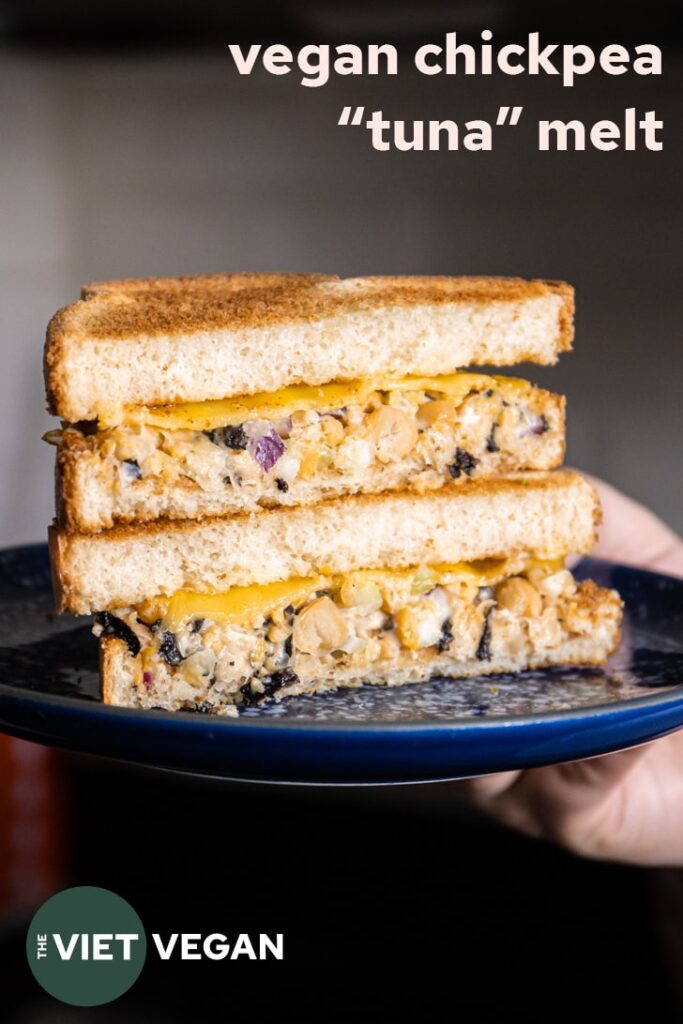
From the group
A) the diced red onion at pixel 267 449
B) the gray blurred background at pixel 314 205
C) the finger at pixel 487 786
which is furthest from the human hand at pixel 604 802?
the gray blurred background at pixel 314 205

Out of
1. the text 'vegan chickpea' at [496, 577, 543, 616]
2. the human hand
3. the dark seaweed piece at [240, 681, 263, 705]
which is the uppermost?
the text 'vegan chickpea' at [496, 577, 543, 616]

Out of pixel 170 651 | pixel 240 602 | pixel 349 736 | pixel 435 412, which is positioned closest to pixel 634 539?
pixel 435 412

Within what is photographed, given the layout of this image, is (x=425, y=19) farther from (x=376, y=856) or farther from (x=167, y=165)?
(x=376, y=856)

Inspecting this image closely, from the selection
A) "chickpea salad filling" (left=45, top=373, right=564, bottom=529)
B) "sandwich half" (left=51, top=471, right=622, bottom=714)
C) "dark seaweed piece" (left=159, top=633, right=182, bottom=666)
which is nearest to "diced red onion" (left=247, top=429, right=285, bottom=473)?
"chickpea salad filling" (left=45, top=373, right=564, bottom=529)

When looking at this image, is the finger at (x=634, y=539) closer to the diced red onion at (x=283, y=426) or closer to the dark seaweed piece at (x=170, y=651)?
the diced red onion at (x=283, y=426)

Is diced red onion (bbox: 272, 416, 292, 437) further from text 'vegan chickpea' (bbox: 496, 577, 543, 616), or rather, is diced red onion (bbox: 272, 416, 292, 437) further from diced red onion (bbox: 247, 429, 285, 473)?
text 'vegan chickpea' (bbox: 496, 577, 543, 616)

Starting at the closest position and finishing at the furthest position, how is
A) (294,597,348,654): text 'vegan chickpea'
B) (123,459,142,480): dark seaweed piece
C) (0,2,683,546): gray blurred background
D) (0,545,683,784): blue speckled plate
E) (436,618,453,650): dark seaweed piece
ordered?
1. (0,545,683,784): blue speckled plate
2. (123,459,142,480): dark seaweed piece
3. (294,597,348,654): text 'vegan chickpea'
4. (436,618,453,650): dark seaweed piece
5. (0,2,683,546): gray blurred background

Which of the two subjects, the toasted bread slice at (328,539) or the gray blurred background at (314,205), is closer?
the toasted bread slice at (328,539)

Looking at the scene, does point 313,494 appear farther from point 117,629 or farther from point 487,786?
point 487,786
